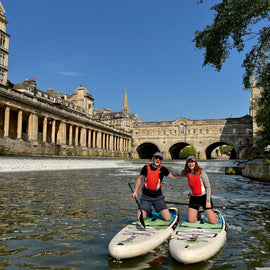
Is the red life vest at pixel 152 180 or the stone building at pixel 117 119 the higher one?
the stone building at pixel 117 119

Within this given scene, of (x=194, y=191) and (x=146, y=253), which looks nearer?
(x=146, y=253)

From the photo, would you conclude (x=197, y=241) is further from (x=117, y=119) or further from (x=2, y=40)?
(x=117, y=119)

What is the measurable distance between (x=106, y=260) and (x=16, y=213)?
13.3 feet

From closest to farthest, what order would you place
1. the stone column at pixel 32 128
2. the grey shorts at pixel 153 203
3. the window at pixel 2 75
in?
the grey shorts at pixel 153 203 → the stone column at pixel 32 128 → the window at pixel 2 75

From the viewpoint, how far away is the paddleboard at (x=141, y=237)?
4.36 metres

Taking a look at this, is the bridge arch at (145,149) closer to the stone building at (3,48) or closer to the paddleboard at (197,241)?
the stone building at (3,48)

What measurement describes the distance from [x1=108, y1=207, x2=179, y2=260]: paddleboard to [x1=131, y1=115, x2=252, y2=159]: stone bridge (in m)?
64.0

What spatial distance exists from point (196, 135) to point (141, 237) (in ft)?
243

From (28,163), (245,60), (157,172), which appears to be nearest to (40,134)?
(28,163)

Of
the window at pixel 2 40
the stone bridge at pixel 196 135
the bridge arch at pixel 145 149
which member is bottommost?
the bridge arch at pixel 145 149

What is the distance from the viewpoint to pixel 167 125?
Result: 81.2 meters

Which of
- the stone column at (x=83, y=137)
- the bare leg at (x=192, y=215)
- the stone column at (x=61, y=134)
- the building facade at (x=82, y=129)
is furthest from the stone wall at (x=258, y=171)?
the stone column at (x=83, y=137)

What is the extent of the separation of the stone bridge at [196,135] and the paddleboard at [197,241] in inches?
2513

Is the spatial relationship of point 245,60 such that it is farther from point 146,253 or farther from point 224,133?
point 224,133
